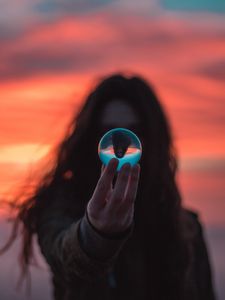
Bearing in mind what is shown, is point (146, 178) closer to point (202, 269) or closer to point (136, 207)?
point (136, 207)

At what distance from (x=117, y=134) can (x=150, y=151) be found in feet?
5.24

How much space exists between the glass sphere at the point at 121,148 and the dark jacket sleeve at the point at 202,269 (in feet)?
6.58

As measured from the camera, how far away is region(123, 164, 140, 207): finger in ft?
7.15

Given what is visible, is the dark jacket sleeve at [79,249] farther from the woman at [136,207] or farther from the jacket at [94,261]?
the woman at [136,207]

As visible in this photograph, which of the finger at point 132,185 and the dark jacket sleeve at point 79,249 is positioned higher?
the finger at point 132,185

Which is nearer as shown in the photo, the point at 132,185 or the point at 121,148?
the point at 132,185

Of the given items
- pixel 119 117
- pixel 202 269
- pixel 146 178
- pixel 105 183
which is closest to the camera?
pixel 105 183

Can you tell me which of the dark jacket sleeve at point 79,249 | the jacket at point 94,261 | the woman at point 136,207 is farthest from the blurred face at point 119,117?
the dark jacket sleeve at point 79,249

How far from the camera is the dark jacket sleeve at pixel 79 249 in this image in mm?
2406

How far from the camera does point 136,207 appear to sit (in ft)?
13.7

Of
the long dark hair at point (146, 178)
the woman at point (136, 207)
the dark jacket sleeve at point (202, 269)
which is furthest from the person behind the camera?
the dark jacket sleeve at point (202, 269)

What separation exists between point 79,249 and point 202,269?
6.65ft

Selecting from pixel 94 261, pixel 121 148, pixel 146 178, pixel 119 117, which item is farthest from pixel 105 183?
pixel 146 178

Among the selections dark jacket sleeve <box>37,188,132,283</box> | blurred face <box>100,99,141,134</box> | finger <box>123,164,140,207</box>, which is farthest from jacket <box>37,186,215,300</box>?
blurred face <box>100,99,141,134</box>
